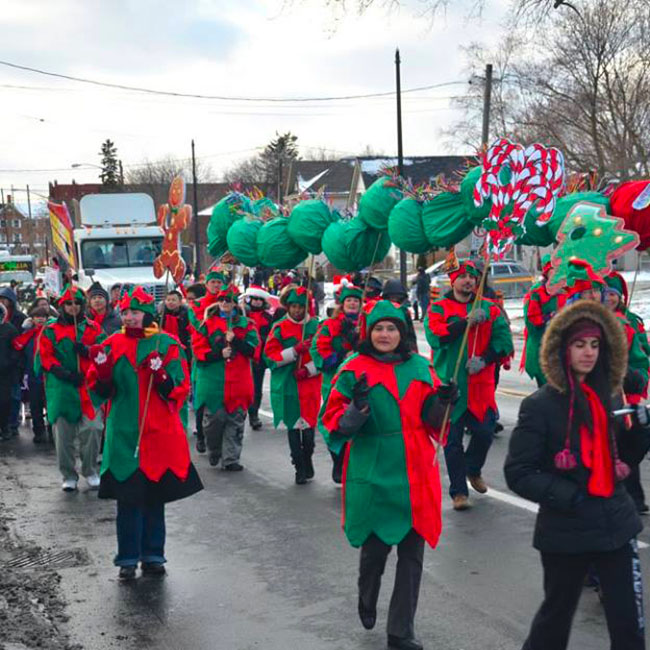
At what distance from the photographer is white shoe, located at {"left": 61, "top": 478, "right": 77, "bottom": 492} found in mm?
Result: 9359

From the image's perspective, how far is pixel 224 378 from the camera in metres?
10.1

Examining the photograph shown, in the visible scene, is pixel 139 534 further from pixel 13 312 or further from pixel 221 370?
pixel 13 312

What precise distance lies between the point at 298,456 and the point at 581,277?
13.0 ft

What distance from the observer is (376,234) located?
9.75 meters

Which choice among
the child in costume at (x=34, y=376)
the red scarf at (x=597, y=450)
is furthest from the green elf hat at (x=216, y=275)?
the red scarf at (x=597, y=450)

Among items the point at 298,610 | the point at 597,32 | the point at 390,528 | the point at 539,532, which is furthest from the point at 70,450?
the point at 597,32

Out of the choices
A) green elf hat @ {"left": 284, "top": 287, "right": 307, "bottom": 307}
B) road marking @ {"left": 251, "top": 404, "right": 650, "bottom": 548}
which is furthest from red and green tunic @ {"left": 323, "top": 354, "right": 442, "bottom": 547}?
green elf hat @ {"left": 284, "top": 287, "right": 307, "bottom": 307}

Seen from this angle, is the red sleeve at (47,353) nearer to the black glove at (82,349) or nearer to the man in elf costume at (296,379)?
the black glove at (82,349)

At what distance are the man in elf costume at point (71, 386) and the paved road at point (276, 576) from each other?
367 mm

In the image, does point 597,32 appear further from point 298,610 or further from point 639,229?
point 298,610

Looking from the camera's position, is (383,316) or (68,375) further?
(68,375)

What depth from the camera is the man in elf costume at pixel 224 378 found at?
10020 millimetres

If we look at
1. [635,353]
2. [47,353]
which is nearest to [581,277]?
[635,353]

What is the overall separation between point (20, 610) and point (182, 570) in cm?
115
